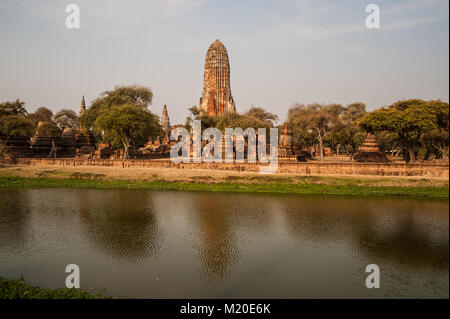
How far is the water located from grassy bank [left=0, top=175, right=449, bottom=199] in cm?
348

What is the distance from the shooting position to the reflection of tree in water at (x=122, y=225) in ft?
32.1

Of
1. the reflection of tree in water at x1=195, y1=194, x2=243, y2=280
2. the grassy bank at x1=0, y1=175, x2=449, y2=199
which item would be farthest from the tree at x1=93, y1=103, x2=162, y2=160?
the reflection of tree in water at x1=195, y1=194, x2=243, y2=280

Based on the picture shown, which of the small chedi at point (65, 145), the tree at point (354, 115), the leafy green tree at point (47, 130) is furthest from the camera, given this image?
the tree at point (354, 115)

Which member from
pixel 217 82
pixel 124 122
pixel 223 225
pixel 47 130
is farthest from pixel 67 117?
pixel 223 225

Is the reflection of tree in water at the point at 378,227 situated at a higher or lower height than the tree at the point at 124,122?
lower

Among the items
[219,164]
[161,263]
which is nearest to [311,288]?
[161,263]

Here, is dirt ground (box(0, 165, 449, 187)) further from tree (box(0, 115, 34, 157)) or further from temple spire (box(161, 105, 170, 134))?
temple spire (box(161, 105, 170, 134))

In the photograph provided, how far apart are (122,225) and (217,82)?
178ft

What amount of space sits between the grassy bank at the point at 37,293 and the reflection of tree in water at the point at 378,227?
758 cm

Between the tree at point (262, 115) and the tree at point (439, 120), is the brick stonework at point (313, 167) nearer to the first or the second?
the tree at point (439, 120)

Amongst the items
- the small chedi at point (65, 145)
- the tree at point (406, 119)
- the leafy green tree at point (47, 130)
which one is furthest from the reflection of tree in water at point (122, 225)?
the leafy green tree at point (47, 130)

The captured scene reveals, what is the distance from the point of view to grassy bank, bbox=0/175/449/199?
64.4ft

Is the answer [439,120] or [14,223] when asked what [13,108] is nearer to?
[14,223]
